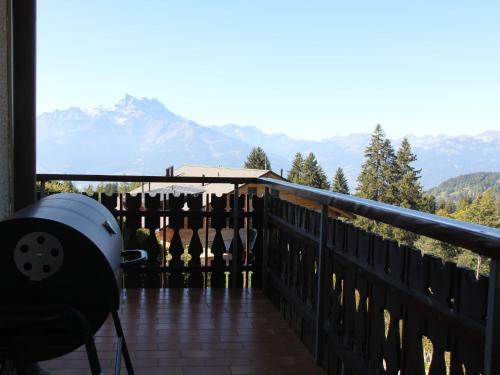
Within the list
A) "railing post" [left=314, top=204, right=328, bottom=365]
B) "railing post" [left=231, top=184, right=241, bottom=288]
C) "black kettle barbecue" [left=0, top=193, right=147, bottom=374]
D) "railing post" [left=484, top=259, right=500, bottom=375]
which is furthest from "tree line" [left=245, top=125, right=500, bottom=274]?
"railing post" [left=484, top=259, right=500, bottom=375]

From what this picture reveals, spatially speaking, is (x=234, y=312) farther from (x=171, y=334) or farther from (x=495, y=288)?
(x=495, y=288)

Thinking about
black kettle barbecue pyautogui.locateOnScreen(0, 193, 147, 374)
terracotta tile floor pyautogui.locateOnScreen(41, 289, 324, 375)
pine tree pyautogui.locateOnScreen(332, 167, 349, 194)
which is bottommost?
pine tree pyautogui.locateOnScreen(332, 167, 349, 194)

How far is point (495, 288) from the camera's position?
48.2 inches

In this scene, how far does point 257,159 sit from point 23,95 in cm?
6961

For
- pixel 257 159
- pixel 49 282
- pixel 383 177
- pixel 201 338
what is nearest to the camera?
pixel 49 282

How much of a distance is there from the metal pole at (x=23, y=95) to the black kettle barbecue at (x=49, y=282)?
0.98 meters

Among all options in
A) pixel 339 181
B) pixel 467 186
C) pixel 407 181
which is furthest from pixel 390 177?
pixel 467 186

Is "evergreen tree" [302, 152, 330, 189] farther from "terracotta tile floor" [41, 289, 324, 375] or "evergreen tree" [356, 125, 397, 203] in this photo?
"terracotta tile floor" [41, 289, 324, 375]

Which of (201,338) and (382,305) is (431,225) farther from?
(201,338)

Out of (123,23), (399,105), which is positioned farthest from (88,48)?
(399,105)

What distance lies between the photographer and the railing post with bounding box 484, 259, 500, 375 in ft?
4.00

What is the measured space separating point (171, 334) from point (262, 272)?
1366 mm

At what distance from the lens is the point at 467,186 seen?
128 metres

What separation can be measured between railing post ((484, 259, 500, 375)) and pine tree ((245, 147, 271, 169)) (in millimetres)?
69092
